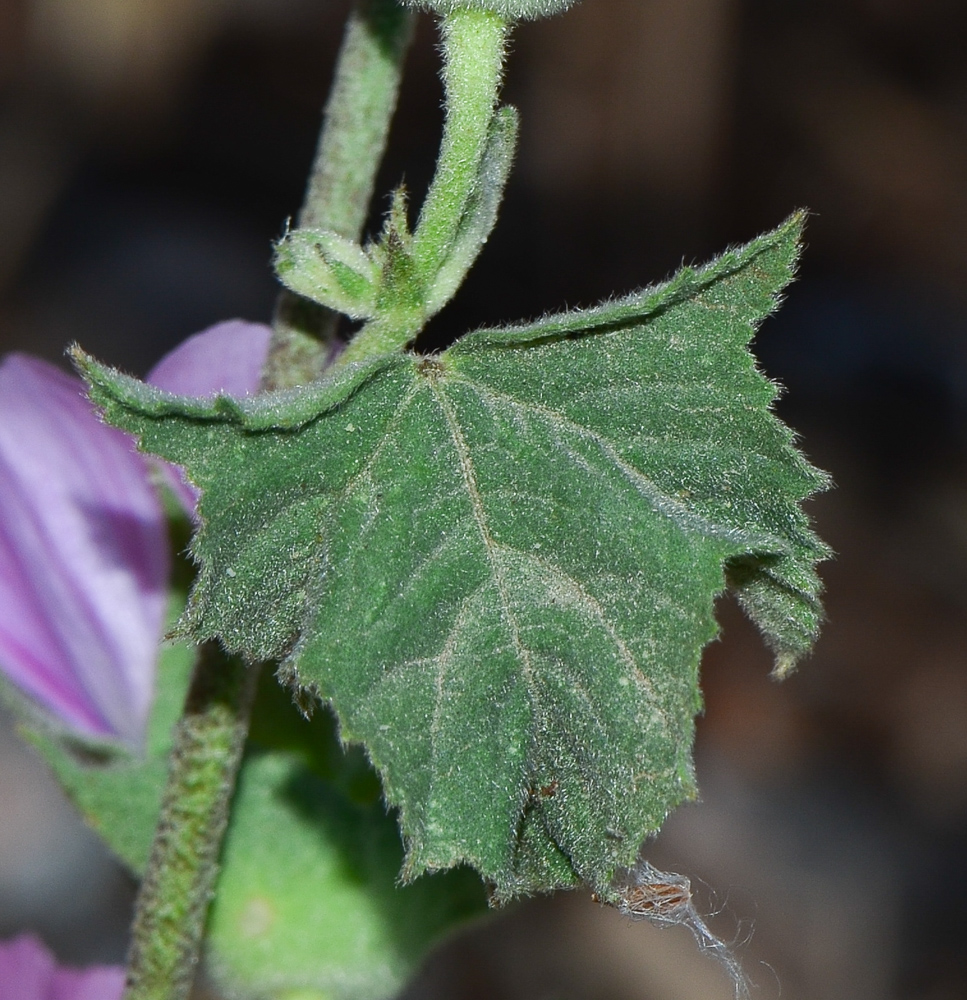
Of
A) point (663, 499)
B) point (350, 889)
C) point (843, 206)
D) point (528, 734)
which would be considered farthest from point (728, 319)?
point (843, 206)

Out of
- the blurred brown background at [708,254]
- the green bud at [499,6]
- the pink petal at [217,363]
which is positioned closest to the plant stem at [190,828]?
the pink petal at [217,363]

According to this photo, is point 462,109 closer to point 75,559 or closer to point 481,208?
point 481,208

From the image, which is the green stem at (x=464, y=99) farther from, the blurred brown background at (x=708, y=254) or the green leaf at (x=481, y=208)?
the blurred brown background at (x=708, y=254)

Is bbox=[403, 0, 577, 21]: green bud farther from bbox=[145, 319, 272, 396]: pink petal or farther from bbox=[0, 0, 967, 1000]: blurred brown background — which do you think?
bbox=[0, 0, 967, 1000]: blurred brown background

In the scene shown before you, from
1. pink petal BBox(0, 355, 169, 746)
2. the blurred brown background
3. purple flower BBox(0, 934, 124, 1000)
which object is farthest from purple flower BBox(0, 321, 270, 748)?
the blurred brown background

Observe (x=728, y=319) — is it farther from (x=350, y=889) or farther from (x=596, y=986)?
(x=596, y=986)

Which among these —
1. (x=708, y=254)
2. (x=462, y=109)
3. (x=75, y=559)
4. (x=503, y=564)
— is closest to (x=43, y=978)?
(x=75, y=559)
